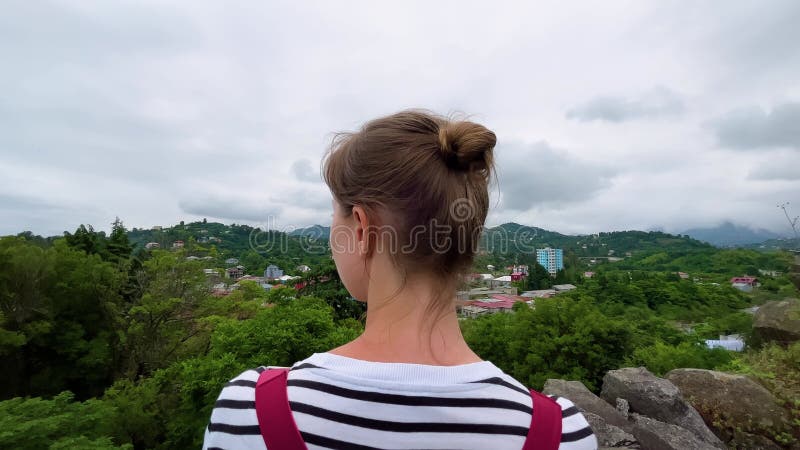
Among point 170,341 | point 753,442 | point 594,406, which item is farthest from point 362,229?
point 170,341

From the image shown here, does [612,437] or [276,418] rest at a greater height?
[276,418]

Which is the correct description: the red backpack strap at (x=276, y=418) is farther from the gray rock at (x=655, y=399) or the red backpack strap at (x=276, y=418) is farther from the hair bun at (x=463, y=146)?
the gray rock at (x=655, y=399)

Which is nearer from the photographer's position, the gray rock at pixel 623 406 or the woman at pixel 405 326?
the woman at pixel 405 326

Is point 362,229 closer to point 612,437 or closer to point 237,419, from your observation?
point 237,419

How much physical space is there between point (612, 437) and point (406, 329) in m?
4.35

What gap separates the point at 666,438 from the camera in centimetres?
420

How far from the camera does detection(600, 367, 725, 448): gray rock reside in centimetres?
465

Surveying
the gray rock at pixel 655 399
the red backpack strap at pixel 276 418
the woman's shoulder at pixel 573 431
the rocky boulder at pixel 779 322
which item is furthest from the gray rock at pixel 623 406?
the red backpack strap at pixel 276 418

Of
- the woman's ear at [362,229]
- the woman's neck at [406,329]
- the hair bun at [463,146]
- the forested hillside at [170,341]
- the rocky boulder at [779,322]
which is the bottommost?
the forested hillside at [170,341]

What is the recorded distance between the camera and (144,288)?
17547 mm

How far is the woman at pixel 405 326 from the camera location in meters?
0.78

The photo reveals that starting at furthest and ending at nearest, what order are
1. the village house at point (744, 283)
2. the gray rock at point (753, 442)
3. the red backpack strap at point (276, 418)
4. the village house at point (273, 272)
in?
the village house at point (744, 283), the village house at point (273, 272), the gray rock at point (753, 442), the red backpack strap at point (276, 418)

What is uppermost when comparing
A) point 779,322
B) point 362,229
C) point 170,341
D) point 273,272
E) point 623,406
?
point 362,229


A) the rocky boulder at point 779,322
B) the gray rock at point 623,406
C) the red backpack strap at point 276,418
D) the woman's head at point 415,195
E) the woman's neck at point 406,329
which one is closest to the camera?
the red backpack strap at point 276,418
